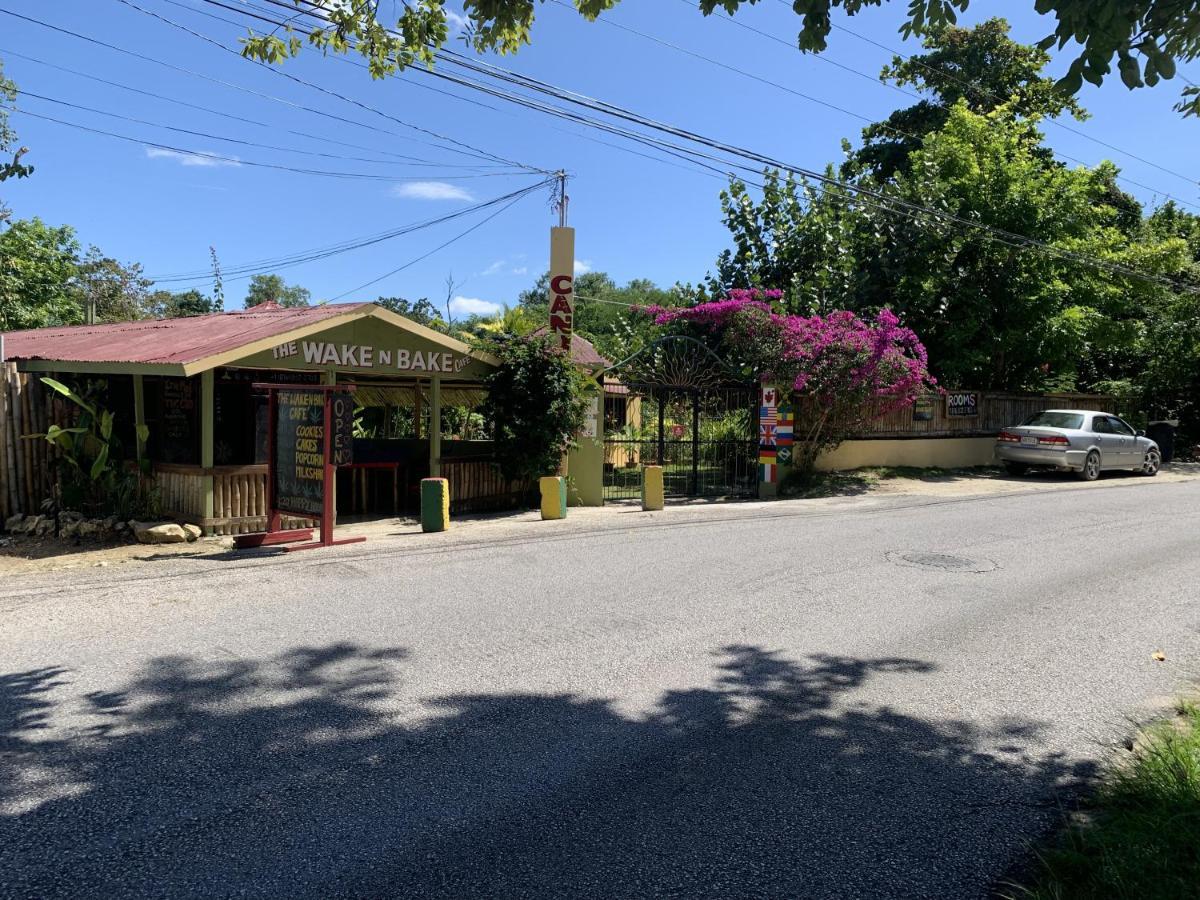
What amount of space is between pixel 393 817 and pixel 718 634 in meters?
3.25

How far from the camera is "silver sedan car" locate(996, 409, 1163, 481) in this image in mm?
18969

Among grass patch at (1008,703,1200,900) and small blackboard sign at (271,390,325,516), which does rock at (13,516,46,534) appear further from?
grass patch at (1008,703,1200,900)

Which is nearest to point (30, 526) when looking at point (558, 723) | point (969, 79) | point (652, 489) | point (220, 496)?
point (220, 496)

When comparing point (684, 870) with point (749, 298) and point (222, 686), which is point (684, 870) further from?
point (749, 298)

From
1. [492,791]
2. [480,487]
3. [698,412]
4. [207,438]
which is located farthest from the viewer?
[698,412]

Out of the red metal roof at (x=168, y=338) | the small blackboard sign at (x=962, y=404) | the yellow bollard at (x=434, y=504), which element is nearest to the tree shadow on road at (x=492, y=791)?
the red metal roof at (x=168, y=338)

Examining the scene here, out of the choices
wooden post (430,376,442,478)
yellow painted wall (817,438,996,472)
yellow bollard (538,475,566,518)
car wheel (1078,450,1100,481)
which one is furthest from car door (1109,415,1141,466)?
wooden post (430,376,442,478)

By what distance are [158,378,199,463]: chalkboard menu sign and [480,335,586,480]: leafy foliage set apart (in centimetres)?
442

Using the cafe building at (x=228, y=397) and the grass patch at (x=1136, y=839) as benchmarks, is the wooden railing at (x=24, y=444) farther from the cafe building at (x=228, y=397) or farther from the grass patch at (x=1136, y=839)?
the grass patch at (x=1136, y=839)

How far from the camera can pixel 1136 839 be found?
10.6 feet

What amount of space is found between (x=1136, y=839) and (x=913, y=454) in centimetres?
1826

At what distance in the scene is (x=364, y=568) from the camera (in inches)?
340

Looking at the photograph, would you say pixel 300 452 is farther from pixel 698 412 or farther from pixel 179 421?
pixel 698 412

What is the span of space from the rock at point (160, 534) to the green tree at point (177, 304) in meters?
29.9
